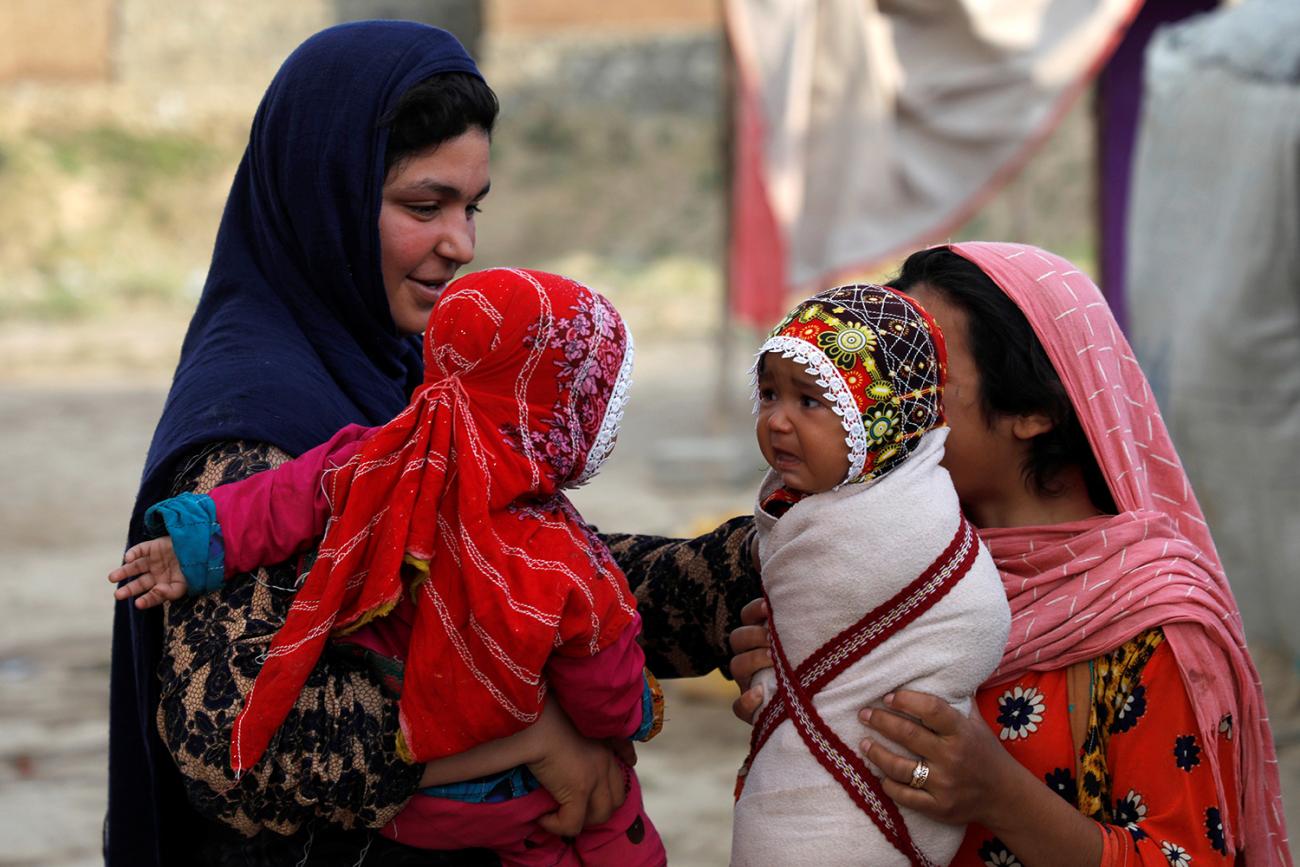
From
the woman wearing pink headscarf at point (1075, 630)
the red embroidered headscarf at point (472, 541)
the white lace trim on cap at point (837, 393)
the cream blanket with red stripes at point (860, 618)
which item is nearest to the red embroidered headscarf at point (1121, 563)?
the woman wearing pink headscarf at point (1075, 630)

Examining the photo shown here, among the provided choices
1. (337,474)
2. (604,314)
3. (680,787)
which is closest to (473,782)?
(337,474)

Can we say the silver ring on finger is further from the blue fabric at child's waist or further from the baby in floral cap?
the blue fabric at child's waist

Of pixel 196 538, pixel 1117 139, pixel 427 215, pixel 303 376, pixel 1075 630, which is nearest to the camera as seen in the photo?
pixel 196 538

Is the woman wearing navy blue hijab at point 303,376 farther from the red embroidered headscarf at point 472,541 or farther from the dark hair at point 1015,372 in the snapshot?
the dark hair at point 1015,372

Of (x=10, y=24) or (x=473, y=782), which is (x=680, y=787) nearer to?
(x=473, y=782)

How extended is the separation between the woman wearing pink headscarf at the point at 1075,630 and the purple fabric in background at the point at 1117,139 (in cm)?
645

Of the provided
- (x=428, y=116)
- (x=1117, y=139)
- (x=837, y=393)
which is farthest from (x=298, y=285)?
(x=1117, y=139)

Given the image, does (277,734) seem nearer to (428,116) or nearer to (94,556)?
(428,116)

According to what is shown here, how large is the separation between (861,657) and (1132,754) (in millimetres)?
346

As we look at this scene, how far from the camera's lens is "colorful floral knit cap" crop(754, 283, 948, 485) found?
182 centimetres

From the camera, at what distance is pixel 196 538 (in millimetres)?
1795

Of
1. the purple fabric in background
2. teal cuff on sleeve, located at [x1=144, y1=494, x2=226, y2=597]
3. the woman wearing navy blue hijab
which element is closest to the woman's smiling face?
the woman wearing navy blue hijab

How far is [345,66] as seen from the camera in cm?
215

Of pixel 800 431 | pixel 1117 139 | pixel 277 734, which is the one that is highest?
pixel 800 431
